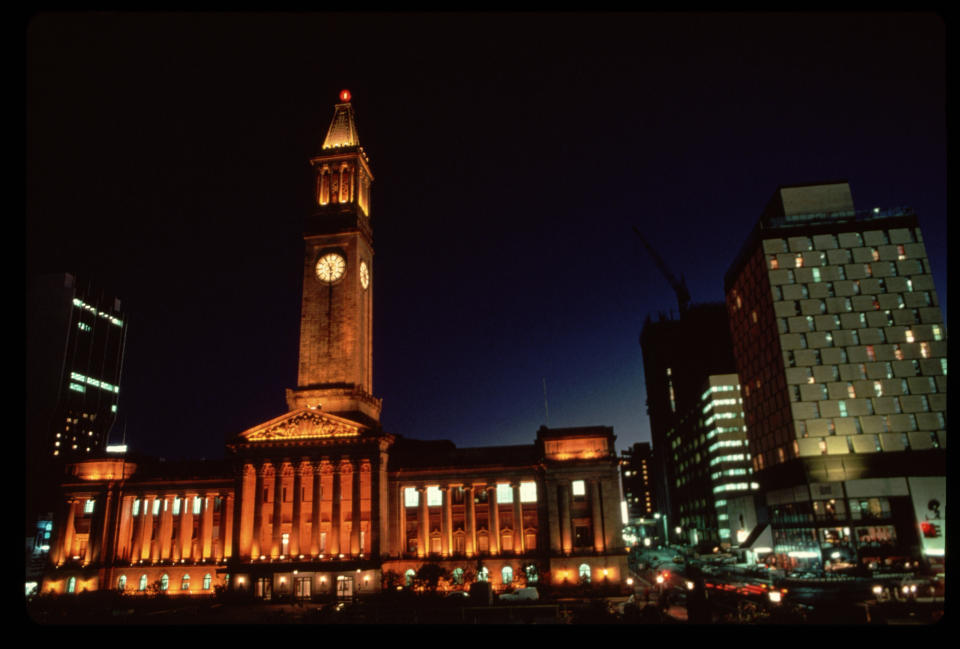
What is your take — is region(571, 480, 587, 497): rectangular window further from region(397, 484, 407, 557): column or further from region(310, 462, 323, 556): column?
region(310, 462, 323, 556): column

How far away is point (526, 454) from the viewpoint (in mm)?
88188

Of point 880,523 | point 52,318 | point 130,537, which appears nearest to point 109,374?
point 52,318

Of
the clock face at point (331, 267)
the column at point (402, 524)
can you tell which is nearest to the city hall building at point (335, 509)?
the column at point (402, 524)

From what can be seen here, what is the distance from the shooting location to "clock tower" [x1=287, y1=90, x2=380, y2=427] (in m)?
90.1

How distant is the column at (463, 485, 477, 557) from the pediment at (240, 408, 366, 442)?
1547 cm

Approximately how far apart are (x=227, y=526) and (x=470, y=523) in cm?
3124

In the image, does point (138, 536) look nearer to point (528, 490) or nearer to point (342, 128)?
point (528, 490)

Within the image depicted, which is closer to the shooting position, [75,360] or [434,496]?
[434,496]

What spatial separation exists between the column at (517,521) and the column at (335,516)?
69.8 feet

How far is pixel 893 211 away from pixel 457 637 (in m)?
116

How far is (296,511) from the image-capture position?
82250 mm

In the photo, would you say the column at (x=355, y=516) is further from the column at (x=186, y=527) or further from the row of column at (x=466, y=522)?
the column at (x=186, y=527)

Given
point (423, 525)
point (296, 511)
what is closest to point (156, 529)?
point (296, 511)

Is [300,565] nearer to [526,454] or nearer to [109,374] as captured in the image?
[526,454]
